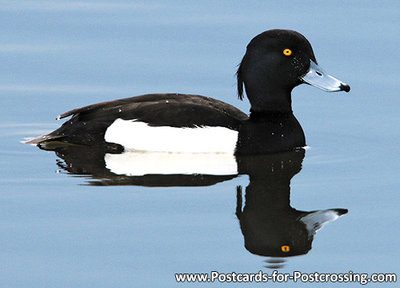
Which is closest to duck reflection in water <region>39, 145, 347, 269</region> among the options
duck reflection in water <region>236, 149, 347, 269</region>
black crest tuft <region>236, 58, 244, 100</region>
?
duck reflection in water <region>236, 149, 347, 269</region>

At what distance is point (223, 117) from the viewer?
374 inches

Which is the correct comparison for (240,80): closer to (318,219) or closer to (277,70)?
(277,70)

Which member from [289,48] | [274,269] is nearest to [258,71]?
[289,48]

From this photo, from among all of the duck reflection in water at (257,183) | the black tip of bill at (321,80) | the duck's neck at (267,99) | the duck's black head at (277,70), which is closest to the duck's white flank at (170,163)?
the duck reflection in water at (257,183)

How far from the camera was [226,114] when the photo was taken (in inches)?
378

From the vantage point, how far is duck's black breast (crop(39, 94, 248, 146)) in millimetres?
9430

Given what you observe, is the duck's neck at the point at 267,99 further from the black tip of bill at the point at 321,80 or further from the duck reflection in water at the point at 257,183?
the duck reflection in water at the point at 257,183

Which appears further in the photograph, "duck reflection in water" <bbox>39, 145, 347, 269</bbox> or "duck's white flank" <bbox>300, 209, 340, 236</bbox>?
"duck's white flank" <bbox>300, 209, 340, 236</bbox>

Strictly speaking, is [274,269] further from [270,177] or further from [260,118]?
[260,118]

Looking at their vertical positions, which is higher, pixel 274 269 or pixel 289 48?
pixel 289 48

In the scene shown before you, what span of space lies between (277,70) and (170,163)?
1.60m

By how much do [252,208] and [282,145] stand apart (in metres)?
1.85

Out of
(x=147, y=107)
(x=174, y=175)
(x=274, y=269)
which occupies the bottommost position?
(x=274, y=269)

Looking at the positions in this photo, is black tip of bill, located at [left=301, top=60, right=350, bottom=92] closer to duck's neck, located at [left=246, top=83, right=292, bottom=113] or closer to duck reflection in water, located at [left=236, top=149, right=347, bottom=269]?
duck's neck, located at [left=246, top=83, right=292, bottom=113]
